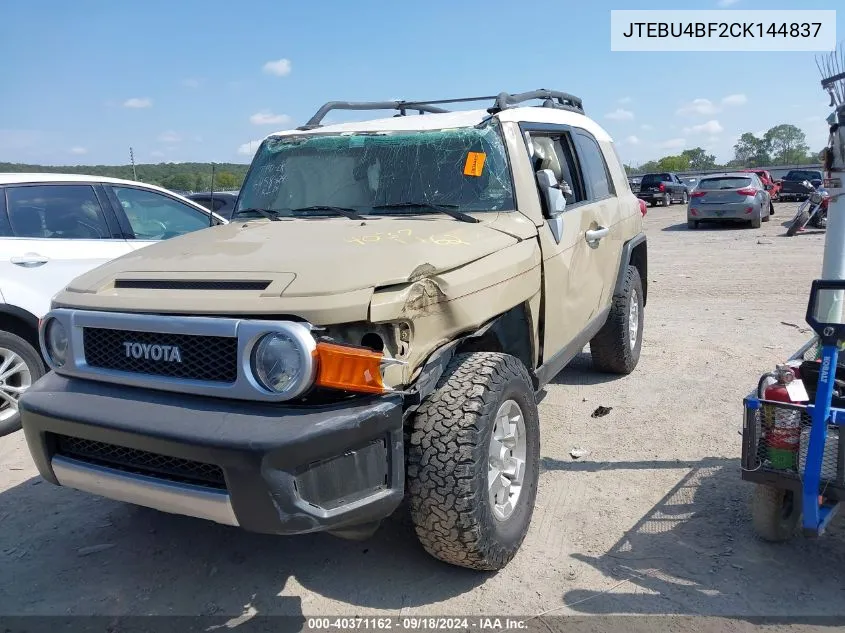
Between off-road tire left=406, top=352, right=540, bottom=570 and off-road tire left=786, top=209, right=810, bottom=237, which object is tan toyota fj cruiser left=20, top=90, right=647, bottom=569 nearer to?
off-road tire left=406, top=352, right=540, bottom=570

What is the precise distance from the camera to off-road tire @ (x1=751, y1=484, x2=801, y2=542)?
3100mm

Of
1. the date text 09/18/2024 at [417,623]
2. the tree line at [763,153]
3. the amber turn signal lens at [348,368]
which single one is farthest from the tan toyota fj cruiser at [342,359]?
the tree line at [763,153]

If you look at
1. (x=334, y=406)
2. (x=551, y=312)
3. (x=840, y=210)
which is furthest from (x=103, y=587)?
(x=840, y=210)

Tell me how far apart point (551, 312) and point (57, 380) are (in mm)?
2443

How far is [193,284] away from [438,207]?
4.56 ft

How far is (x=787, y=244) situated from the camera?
14305 mm

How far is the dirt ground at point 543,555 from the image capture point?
2902mm

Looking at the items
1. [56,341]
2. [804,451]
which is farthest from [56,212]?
[804,451]

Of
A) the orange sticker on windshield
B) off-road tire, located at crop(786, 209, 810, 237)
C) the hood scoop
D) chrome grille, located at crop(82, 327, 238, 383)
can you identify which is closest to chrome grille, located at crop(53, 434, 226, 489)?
chrome grille, located at crop(82, 327, 238, 383)

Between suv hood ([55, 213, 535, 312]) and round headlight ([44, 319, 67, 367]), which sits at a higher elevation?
suv hood ([55, 213, 535, 312])

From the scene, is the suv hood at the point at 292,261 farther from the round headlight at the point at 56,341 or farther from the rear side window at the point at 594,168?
the rear side window at the point at 594,168

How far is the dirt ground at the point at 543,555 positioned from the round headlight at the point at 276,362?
42.7 inches

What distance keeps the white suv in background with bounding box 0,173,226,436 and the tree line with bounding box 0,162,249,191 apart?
11.9 inches

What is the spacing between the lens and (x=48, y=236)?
5242 mm
